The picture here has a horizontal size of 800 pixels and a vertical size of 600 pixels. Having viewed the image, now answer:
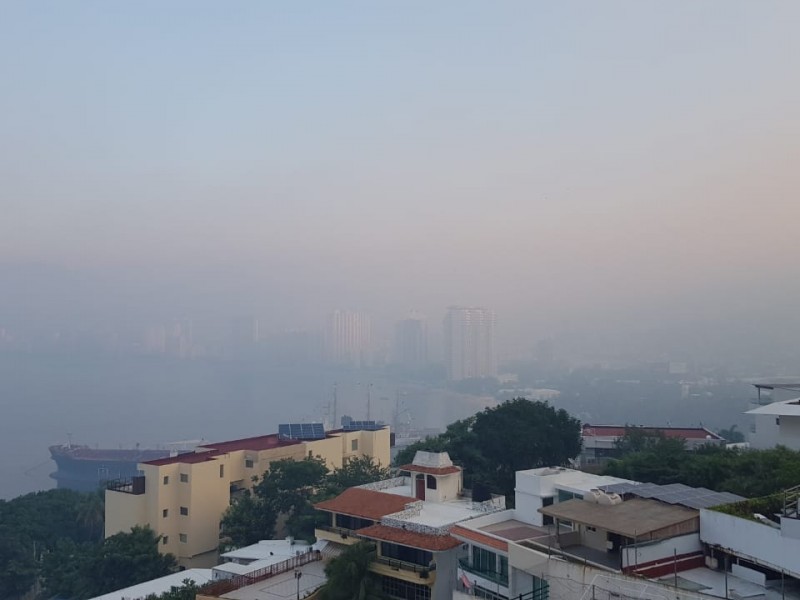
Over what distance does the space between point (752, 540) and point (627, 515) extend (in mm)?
1302

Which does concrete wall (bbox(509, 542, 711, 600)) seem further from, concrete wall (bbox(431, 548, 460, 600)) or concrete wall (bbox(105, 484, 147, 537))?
concrete wall (bbox(105, 484, 147, 537))

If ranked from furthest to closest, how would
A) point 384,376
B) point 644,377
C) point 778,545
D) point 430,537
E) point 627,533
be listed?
point 384,376 → point 644,377 → point 430,537 → point 627,533 → point 778,545

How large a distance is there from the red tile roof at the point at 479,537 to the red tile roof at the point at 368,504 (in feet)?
6.51

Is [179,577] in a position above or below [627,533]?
below

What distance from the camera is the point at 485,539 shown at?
8617 mm

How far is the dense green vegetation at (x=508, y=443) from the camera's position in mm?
16203

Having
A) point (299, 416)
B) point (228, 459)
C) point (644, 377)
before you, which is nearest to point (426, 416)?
point (299, 416)

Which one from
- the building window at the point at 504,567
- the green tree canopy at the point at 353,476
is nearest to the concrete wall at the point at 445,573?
the building window at the point at 504,567

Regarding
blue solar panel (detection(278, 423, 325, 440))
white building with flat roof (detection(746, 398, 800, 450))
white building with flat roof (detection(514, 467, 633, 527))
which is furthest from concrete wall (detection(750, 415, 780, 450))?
blue solar panel (detection(278, 423, 325, 440))

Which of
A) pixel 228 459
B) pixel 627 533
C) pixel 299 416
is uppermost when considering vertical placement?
pixel 627 533

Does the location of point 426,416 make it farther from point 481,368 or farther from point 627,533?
point 627,533

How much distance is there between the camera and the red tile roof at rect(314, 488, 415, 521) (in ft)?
36.4

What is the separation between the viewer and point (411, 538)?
9.70 meters

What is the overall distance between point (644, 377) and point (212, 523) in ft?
274
